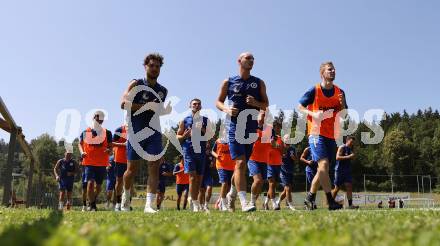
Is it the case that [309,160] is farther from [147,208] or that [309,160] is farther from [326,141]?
[147,208]

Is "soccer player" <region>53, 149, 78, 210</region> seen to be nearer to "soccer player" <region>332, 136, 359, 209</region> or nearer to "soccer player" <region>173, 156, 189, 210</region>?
"soccer player" <region>173, 156, 189, 210</region>

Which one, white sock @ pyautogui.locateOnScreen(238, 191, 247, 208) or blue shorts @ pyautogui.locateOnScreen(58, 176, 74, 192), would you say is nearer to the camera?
white sock @ pyautogui.locateOnScreen(238, 191, 247, 208)

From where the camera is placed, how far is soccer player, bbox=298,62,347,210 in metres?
7.88

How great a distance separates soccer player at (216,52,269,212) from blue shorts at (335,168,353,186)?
7.05 metres

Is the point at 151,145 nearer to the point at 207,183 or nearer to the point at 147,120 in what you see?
A: the point at 147,120

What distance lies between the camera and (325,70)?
8.32 metres

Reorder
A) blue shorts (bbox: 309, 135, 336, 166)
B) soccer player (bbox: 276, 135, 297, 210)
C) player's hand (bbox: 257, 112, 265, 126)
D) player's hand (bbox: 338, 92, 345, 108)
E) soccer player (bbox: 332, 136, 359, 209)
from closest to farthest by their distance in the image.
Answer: player's hand (bbox: 257, 112, 265, 126) → blue shorts (bbox: 309, 135, 336, 166) → player's hand (bbox: 338, 92, 345, 108) → soccer player (bbox: 332, 136, 359, 209) → soccer player (bbox: 276, 135, 297, 210)

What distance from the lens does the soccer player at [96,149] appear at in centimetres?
1267

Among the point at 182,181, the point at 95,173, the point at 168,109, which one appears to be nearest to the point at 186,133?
the point at 168,109

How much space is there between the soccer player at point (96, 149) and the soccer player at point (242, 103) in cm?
618

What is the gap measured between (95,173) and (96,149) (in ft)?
2.18

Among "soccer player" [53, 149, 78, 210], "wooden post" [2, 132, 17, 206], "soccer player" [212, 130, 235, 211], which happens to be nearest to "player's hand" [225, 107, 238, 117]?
"soccer player" [212, 130, 235, 211]

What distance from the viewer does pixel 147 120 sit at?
757cm

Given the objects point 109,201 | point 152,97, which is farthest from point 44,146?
point 152,97
